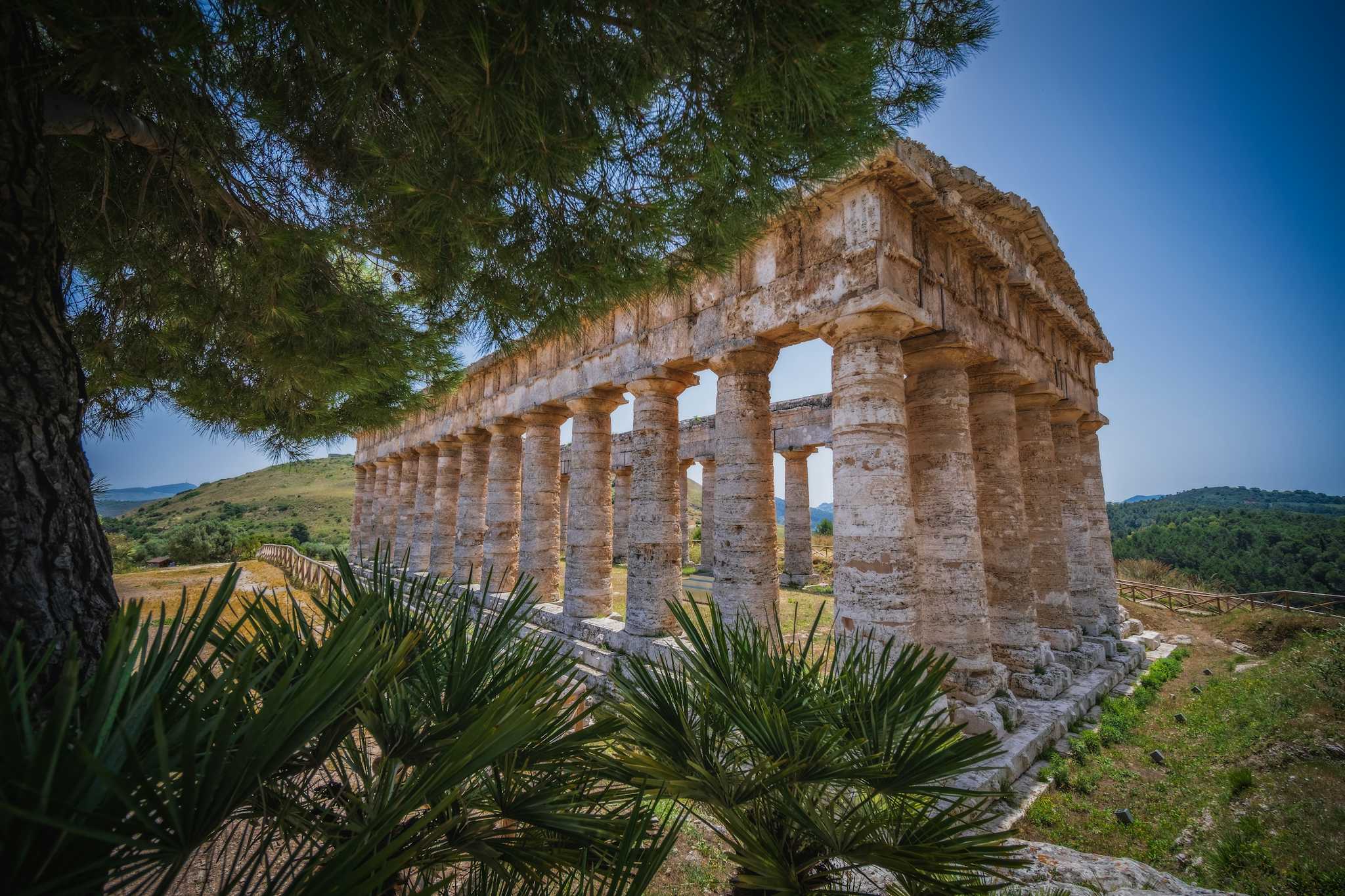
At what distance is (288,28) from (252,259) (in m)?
2.26

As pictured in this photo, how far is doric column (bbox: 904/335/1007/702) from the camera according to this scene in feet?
23.3

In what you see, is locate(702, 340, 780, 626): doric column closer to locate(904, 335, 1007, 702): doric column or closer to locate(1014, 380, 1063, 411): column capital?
locate(904, 335, 1007, 702): doric column

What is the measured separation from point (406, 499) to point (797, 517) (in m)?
14.0

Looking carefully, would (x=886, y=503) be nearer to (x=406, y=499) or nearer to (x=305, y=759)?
(x=305, y=759)

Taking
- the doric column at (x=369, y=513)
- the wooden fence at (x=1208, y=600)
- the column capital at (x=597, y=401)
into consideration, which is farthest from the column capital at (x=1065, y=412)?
the doric column at (x=369, y=513)

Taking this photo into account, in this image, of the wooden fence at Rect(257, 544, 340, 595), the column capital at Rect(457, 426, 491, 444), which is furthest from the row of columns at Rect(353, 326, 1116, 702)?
the wooden fence at Rect(257, 544, 340, 595)

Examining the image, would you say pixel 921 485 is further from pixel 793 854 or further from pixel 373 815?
pixel 373 815

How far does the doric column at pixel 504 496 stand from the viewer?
13375mm

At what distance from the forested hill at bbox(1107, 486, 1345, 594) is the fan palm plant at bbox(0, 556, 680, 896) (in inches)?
1365

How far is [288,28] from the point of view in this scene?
2.32 meters

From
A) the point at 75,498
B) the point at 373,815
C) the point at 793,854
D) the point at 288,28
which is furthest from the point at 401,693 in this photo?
the point at 288,28

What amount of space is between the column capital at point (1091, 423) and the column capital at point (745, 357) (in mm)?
8698

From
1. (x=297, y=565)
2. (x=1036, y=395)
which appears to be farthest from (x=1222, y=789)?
(x=297, y=565)

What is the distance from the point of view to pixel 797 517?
1967 cm
